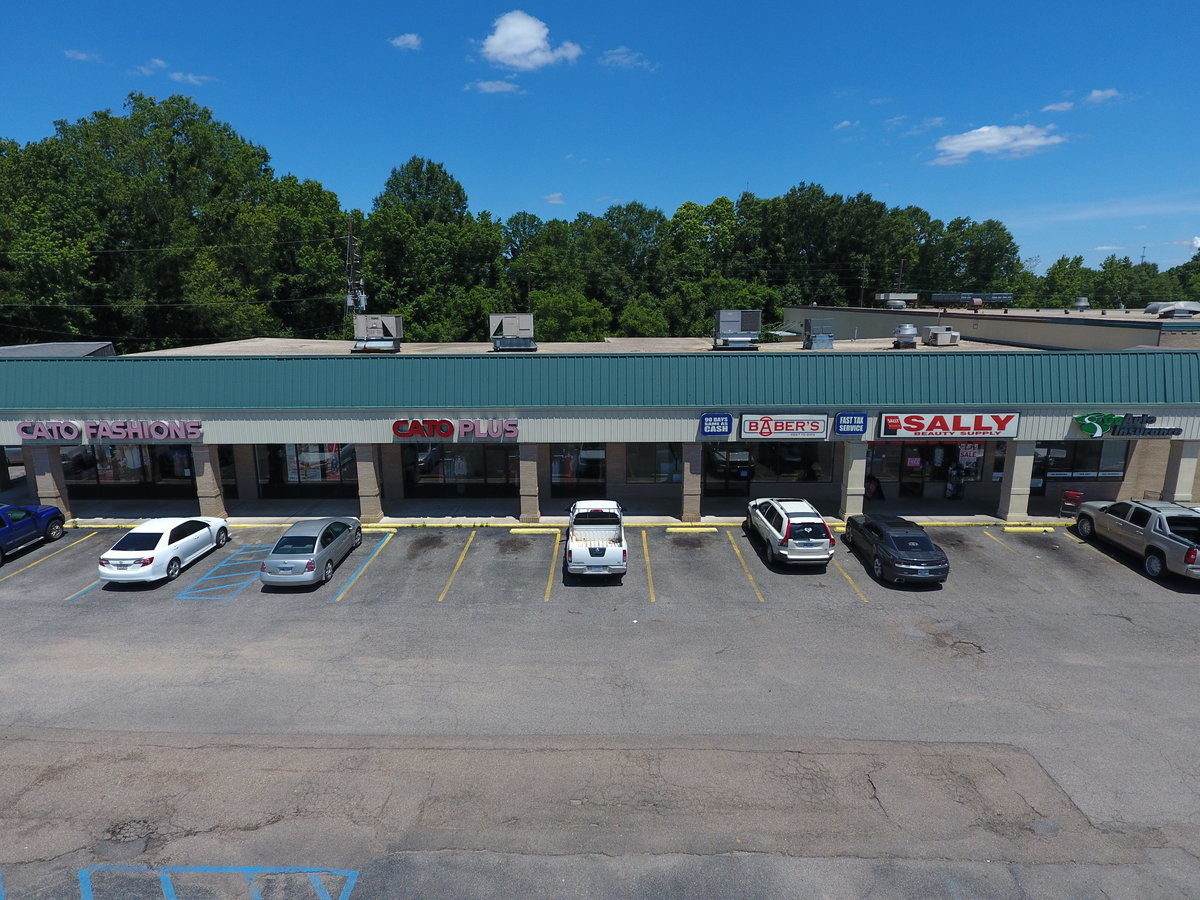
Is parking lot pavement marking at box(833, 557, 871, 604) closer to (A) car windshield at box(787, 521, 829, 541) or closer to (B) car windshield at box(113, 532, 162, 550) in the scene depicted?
(A) car windshield at box(787, 521, 829, 541)

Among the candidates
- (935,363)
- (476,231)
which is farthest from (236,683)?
(476,231)

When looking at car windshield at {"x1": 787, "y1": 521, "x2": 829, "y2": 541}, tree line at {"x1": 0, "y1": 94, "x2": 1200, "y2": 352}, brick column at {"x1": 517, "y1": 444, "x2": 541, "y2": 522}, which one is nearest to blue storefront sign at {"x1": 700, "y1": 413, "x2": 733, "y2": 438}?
car windshield at {"x1": 787, "y1": 521, "x2": 829, "y2": 541}

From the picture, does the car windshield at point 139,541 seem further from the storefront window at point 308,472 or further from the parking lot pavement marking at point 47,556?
the storefront window at point 308,472

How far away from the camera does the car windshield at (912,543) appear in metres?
20.2

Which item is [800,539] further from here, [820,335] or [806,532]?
[820,335]

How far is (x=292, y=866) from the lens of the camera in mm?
10250

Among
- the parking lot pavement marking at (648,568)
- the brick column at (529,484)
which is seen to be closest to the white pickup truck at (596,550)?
the parking lot pavement marking at (648,568)

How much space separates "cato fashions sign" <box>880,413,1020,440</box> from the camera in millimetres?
24438

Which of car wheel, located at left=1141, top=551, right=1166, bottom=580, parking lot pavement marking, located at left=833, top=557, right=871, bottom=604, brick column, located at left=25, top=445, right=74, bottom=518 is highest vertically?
brick column, located at left=25, top=445, right=74, bottom=518

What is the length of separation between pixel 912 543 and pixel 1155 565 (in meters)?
7.41

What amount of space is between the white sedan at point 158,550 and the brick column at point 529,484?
10.7 metres

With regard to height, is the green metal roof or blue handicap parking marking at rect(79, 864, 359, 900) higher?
the green metal roof

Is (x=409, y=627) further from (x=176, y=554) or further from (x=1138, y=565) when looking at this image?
(x=1138, y=565)

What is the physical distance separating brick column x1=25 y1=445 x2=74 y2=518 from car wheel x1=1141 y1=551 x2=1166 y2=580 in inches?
1475
